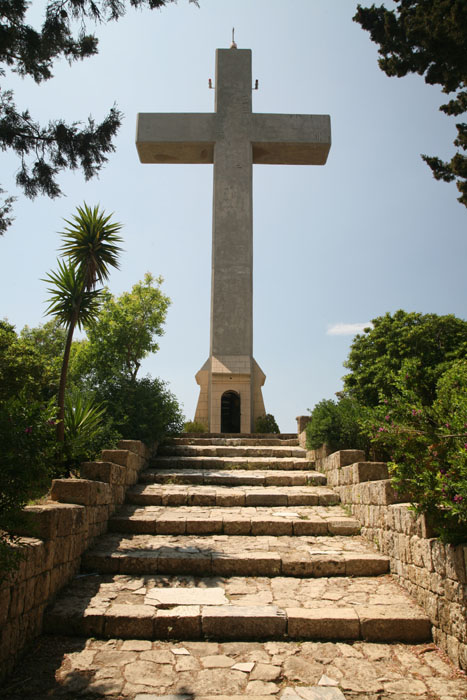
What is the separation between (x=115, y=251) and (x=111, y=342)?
10852mm

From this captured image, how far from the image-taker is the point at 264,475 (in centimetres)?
867

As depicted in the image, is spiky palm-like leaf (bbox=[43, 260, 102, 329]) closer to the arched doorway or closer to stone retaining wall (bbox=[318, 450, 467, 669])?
stone retaining wall (bbox=[318, 450, 467, 669])

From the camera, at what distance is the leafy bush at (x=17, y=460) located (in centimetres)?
329

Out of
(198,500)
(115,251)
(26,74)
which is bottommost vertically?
(198,500)

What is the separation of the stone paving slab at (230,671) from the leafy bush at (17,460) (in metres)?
0.93

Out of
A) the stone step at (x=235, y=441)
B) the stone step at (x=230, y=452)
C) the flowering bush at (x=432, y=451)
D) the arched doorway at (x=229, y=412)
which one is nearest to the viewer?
the flowering bush at (x=432, y=451)

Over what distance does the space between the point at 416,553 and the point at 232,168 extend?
15547mm

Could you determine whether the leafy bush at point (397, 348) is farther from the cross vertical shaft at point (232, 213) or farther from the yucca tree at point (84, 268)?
the yucca tree at point (84, 268)

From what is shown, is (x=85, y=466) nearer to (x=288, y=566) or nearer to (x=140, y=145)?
(x=288, y=566)

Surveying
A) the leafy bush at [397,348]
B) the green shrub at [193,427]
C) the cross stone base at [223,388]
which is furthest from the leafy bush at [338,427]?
the cross stone base at [223,388]

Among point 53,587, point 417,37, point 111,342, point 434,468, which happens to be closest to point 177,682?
point 53,587

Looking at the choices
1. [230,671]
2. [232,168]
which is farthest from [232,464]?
[232,168]

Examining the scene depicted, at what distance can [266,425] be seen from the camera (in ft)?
52.2

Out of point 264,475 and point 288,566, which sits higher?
point 264,475
